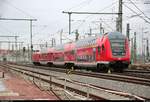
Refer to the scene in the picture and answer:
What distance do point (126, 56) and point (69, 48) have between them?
53.9 feet

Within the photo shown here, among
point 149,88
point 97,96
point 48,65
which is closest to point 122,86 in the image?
point 149,88

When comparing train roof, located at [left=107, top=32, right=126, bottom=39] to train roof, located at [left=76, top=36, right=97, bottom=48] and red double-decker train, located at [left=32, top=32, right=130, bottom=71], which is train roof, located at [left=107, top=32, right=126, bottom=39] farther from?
train roof, located at [left=76, top=36, right=97, bottom=48]

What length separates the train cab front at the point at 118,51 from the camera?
123ft

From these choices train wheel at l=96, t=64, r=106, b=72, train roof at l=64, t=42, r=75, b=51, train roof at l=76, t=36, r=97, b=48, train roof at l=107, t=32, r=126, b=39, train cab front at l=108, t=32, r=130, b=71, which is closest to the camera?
train cab front at l=108, t=32, r=130, b=71

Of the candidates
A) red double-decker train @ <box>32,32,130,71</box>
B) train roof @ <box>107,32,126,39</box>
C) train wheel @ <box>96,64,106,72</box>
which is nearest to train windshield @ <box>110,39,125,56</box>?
red double-decker train @ <box>32,32,130,71</box>

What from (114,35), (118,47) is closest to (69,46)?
(114,35)

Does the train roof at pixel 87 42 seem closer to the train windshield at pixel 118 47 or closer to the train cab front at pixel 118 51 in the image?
the train cab front at pixel 118 51

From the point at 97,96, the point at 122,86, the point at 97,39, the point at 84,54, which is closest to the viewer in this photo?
the point at 97,96

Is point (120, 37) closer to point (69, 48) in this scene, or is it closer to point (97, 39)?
point (97, 39)

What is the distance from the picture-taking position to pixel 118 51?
38.0 metres

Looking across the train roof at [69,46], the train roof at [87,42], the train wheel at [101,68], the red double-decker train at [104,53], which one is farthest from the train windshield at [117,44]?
the train roof at [69,46]

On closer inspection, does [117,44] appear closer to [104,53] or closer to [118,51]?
[118,51]

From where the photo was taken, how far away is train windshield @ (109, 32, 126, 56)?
124ft

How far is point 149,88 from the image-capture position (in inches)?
838
